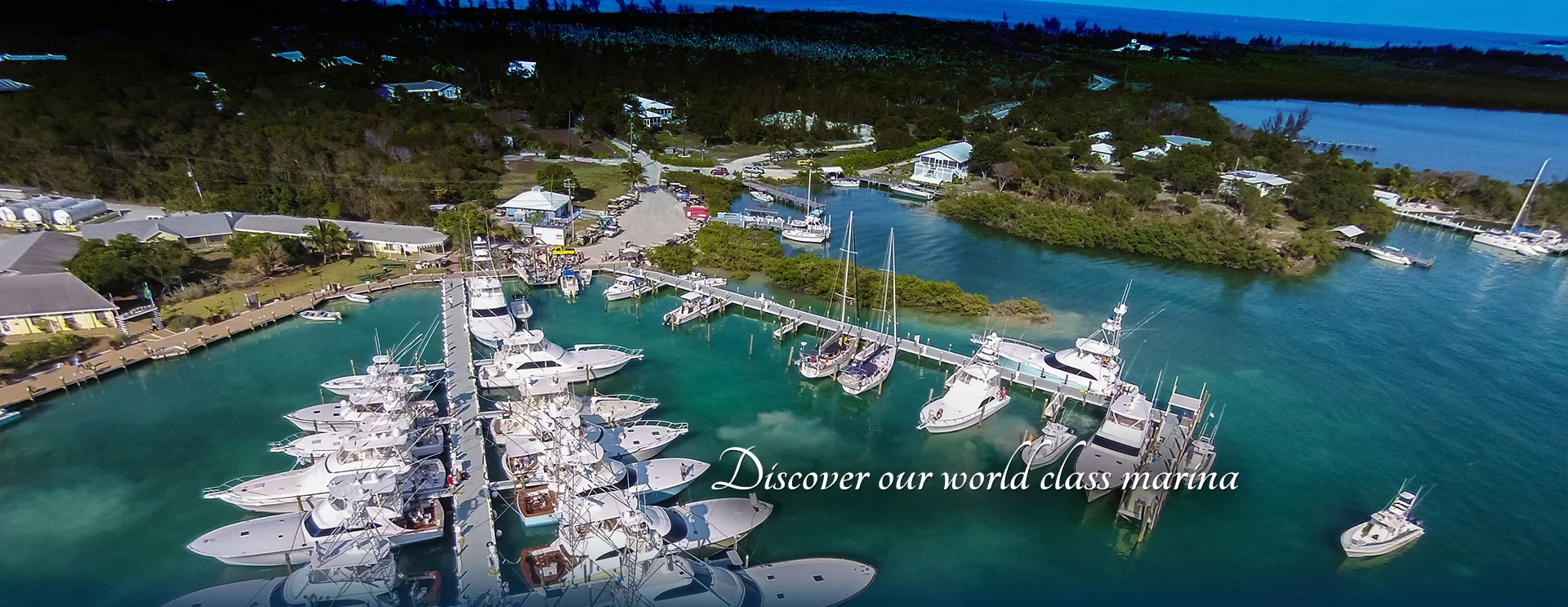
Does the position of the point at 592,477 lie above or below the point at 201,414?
above

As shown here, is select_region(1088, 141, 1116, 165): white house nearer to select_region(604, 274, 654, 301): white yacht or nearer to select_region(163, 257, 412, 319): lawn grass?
select_region(604, 274, 654, 301): white yacht

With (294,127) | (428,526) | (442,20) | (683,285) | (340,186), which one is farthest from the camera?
(442,20)

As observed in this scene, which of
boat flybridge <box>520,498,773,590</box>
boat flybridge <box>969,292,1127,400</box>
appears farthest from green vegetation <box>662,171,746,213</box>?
boat flybridge <box>520,498,773,590</box>

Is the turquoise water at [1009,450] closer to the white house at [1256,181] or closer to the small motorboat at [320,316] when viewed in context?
the small motorboat at [320,316]

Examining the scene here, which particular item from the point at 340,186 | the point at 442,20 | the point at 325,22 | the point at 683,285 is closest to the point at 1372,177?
the point at 683,285

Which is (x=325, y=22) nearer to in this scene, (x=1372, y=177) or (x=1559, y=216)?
(x=1372, y=177)

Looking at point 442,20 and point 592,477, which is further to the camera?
point 442,20

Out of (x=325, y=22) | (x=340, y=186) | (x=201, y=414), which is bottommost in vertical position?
(x=201, y=414)
